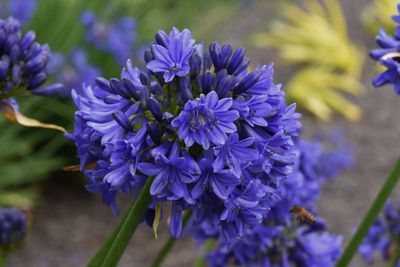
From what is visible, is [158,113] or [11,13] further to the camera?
[11,13]

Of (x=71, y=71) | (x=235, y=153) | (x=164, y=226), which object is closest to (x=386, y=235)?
(x=235, y=153)

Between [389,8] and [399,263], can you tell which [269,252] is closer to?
[399,263]

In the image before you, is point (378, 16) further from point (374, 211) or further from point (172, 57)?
point (172, 57)

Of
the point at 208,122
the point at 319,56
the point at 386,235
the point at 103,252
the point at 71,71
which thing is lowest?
the point at 319,56

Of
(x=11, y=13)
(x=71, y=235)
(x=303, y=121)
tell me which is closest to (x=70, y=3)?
(x=11, y=13)

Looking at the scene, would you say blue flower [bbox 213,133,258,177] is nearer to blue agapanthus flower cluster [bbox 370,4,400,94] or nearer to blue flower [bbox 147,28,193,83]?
blue flower [bbox 147,28,193,83]

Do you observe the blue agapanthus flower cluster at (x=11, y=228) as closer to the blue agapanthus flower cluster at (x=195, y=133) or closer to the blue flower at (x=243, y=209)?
the blue agapanthus flower cluster at (x=195, y=133)

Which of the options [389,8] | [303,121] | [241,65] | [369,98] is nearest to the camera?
[241,65]

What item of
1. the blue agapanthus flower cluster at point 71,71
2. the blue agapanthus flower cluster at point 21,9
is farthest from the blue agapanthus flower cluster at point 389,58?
the blue agapanthus flower cluster at point 21,9
